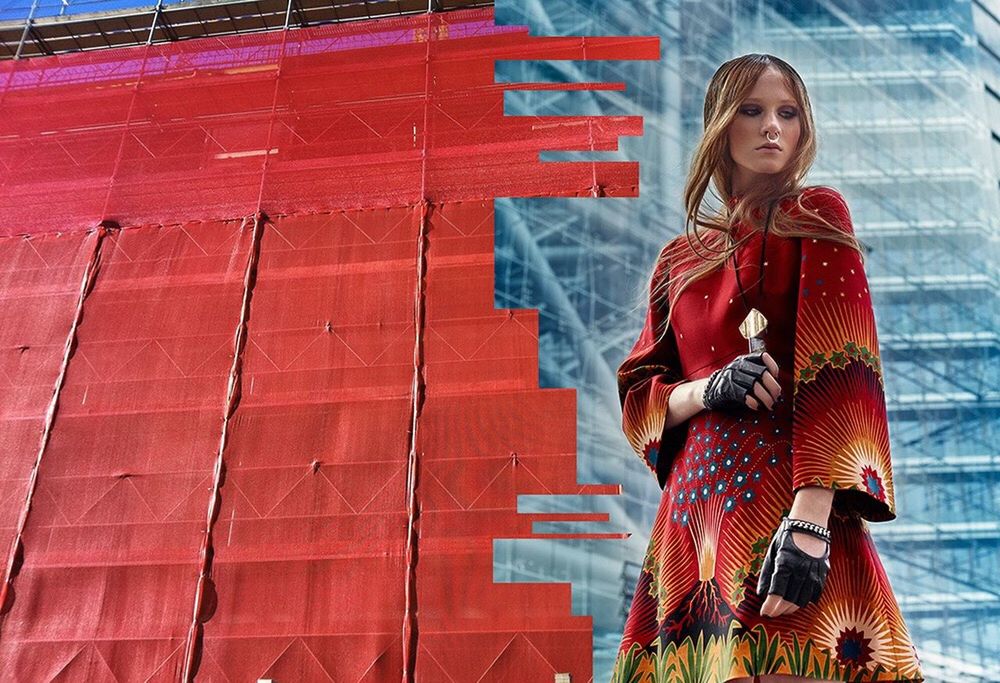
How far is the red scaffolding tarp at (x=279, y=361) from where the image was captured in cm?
453

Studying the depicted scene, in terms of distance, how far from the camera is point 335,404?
16.2ft

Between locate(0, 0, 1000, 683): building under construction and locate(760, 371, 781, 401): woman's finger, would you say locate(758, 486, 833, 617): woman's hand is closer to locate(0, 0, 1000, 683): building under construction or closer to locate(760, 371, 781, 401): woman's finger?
locate(760, 371, 781, 401): woman's finger

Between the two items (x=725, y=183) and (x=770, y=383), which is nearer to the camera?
(x=770, y=383)

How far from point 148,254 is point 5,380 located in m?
0.97

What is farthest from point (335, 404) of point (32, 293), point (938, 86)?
point (938, 86)

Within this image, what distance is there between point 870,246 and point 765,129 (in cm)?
278

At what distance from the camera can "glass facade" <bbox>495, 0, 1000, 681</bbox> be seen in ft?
13.6

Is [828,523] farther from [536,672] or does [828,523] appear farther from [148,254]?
[148,254]

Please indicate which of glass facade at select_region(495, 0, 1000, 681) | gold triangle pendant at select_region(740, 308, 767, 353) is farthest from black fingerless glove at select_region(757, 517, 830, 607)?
glass facade at select_region(495, 0, 1000, 681)

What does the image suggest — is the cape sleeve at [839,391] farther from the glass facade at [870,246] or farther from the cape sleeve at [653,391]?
the glass facade at [870,246]

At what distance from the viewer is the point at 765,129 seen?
1.38 m

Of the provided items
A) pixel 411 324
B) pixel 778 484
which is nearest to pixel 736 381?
pixel 778 484

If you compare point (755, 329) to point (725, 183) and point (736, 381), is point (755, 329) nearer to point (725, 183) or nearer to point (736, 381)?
point (736, 381)

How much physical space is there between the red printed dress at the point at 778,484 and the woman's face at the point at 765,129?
8cm
